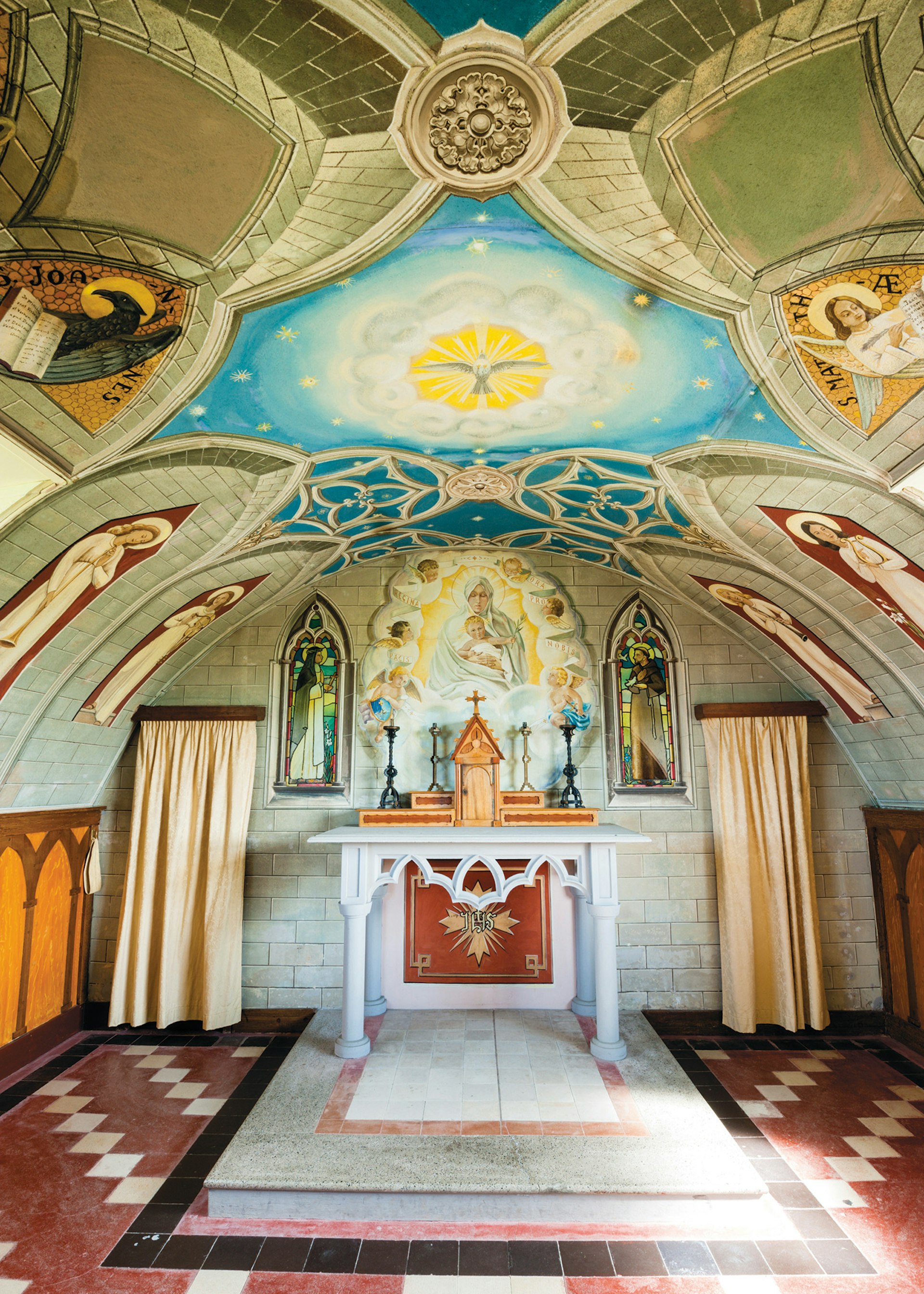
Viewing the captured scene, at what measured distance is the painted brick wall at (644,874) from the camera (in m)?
6.73

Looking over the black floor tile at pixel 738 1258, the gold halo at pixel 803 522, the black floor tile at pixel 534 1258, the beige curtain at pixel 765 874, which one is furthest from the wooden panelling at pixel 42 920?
the gold halo at pixel 803 522

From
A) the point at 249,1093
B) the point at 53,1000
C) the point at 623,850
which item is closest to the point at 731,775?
the point at 623,850

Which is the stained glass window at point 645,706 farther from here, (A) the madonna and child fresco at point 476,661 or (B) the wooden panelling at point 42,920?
(B) the wooden panelling at point 42,920

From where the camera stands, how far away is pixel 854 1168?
4520 mm

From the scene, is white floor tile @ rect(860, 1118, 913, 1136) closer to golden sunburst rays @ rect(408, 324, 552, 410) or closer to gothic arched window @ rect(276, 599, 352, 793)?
gothic arched window @ rect(276, 599, 352, 793)

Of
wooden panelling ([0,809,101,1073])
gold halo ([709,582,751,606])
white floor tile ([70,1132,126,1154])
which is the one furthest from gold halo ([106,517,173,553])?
gold halo ([709,582,751,606])

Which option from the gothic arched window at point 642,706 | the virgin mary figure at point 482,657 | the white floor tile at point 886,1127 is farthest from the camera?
the virgin mary figure at point 482,657

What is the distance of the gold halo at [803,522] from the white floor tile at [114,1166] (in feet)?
19.3

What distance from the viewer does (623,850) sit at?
272 inches

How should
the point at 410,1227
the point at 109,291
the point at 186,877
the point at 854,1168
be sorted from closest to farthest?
the point at 109,291 → the point at 410,1227 → the point at 854,1168 → the point at 186,877

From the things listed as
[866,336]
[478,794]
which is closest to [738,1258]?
[478,794]

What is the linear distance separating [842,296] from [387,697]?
5195 mm

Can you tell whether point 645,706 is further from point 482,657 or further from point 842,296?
point 842,296

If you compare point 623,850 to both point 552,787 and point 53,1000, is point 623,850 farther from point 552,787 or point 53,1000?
point 53,1000
